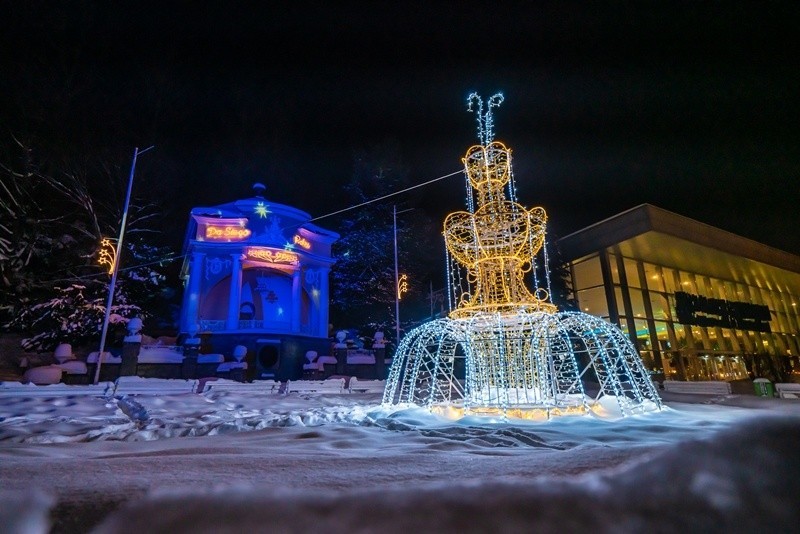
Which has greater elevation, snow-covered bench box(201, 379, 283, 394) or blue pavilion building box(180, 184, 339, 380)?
blue pavilion building box(180, 184, 339, 380)

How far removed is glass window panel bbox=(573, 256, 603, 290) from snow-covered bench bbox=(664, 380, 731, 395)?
15108 mm

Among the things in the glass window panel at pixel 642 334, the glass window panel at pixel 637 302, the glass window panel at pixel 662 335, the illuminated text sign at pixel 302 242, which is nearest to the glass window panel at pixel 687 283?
the glass window panel at pixel 662 335

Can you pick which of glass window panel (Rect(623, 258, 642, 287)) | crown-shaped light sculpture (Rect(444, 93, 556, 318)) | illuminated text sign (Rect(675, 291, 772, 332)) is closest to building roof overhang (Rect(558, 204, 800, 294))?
glass window panel (Rect(623, 258, 642, 287))

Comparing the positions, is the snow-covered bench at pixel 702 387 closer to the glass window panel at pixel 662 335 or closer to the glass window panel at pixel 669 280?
the glass window panel at pixel 662 335

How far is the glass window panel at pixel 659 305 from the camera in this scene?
26594 mm

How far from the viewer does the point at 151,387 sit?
9.67m

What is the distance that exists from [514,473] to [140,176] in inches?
937

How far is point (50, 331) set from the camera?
16141 mm

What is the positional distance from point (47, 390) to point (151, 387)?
6.55 ft

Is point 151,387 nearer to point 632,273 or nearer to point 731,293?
point 632,273

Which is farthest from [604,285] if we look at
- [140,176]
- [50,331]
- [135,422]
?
[50,331]

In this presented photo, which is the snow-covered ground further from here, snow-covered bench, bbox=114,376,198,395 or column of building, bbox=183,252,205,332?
column of building, bbox=183,252,205,332

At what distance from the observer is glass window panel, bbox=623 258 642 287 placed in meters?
26.5

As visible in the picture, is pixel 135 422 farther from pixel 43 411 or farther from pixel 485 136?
pixel 485 136
